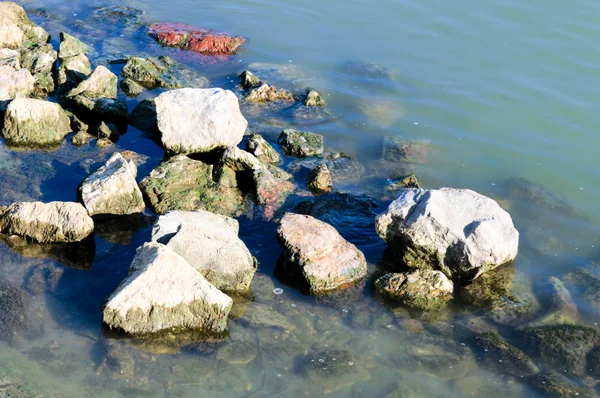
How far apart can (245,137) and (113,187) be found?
11.3ft

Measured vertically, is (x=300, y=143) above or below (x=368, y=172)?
above

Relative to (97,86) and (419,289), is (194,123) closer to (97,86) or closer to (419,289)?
(97,86)

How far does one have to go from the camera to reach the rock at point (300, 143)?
1304cm

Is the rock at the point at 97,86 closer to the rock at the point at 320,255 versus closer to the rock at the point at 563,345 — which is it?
the rock at the point at 320,255

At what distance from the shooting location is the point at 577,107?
15227 millimetres

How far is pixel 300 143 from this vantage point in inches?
516

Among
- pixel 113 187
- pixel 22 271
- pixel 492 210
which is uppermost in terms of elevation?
pixel 492 210

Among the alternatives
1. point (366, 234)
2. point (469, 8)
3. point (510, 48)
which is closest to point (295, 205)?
point (366, 234)

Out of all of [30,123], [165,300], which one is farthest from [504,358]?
[30,123]

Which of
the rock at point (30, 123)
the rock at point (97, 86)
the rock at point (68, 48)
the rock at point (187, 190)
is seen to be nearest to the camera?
the rock at point (187, 190)

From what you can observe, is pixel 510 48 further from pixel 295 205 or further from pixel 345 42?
pixel 295 205

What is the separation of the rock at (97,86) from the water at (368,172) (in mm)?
1655

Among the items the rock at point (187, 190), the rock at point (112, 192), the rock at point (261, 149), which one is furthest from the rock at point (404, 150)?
the rock at point (112, 192)

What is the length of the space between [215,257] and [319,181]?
3.34 meters
